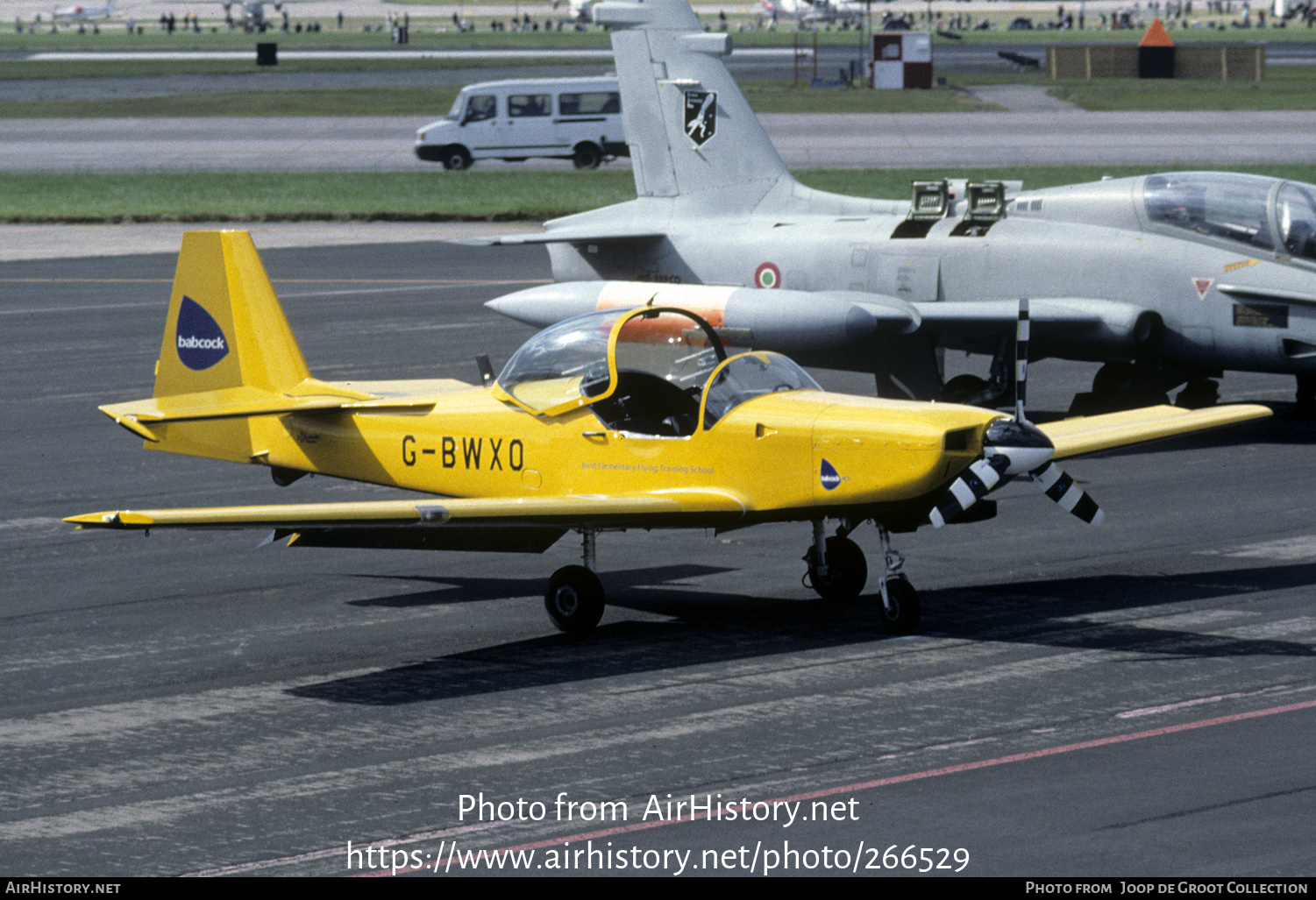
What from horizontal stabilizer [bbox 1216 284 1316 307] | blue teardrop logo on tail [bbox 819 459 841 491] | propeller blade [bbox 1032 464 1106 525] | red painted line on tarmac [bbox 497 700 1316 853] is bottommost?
red painted line on tarmac [bbox 497 700 1316 853]

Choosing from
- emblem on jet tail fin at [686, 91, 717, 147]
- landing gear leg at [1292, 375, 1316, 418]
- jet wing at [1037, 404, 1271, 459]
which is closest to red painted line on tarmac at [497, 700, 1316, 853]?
jet wing at [1037, 404, 1271, 459]

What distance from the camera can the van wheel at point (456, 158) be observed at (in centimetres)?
5856

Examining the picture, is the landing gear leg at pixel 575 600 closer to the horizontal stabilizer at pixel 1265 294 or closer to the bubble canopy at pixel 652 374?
the bubble canopy at pixel 652 374

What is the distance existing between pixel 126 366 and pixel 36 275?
13.0 meters

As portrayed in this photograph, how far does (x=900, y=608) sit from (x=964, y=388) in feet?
32.3

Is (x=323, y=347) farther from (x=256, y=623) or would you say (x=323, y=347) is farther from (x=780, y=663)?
(x=780, y=663)

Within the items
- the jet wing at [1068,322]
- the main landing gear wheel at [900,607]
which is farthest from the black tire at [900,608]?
the jet wing at [1068,322]

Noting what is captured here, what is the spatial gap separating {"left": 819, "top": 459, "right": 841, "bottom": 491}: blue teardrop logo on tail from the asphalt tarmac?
1142mm

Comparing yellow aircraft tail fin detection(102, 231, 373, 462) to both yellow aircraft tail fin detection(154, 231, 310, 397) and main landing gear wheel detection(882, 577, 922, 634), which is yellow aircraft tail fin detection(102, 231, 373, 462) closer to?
yellow aircraft tail fin detection(154, 231, 310, 397)

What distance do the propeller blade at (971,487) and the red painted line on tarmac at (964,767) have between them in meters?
1.94

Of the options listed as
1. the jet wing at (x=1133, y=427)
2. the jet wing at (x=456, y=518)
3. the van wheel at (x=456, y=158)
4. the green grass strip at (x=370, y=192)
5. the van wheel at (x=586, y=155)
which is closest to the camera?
the jet wing at (x=456, y=518)

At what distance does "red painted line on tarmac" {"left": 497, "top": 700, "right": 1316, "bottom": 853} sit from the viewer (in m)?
8.79

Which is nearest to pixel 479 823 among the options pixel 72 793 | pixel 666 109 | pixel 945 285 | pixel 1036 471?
pixel 72 793

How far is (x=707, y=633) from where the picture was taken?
12.8 m
